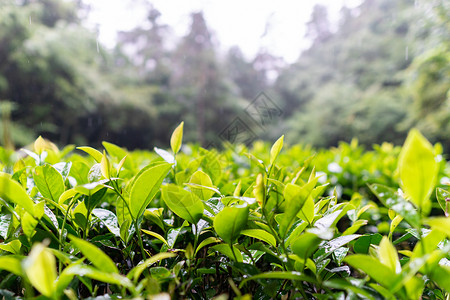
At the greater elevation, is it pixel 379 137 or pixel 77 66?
→ pixel 77 66

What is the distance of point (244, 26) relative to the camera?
61.3ft

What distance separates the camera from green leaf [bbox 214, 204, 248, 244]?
40 cm

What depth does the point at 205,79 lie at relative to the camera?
1834 cm

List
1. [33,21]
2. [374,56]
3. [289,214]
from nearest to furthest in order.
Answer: [289,214] → [33,21] → [374,56]

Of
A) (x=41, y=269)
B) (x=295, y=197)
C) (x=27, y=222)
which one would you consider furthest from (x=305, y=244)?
(x=27, y=222)

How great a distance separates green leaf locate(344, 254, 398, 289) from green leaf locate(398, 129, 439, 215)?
85 millimetres

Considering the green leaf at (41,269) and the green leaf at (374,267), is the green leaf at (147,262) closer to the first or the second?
the green leaf at (41,269)

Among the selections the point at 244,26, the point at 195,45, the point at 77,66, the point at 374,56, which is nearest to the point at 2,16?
the point at 77,66

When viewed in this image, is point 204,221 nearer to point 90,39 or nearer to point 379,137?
point 379,137

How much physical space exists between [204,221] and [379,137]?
51.3 ft

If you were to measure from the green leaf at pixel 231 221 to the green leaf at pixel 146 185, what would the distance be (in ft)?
0.36

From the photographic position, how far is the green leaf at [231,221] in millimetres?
399

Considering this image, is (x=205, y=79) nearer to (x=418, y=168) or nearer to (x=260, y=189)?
(x=260, y=189)

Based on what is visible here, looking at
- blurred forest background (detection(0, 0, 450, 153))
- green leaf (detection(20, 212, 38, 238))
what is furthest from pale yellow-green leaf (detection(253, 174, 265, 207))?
blurred forest background (detection(0, 0, 450, 153))
